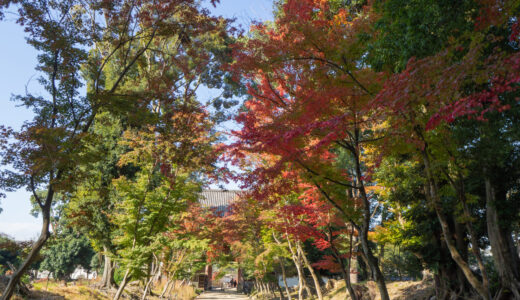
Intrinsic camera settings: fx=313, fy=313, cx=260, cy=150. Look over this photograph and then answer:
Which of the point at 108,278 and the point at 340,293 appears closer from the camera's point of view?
the point at 340,293

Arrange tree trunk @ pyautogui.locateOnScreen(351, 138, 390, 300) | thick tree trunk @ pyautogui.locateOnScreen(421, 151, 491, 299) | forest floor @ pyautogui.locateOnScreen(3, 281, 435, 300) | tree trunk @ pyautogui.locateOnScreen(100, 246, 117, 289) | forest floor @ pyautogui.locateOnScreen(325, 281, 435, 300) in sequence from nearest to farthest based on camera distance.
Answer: thick tree trunk @ pyautogui.locateOnScreen(421, 151, 491, 299)
tree trunk @ pyautogui.locateOnScreen(351, 138, 390, 300)
forest floor @ pyautogui.locateOnScreen(3, 281, 435, 300)
forest floor @ pyautogui.locateOnScreen(325, 281, 435, 300)
tree trunk @ pyautogui.locateOnScreen(100, 246, 117, 289)

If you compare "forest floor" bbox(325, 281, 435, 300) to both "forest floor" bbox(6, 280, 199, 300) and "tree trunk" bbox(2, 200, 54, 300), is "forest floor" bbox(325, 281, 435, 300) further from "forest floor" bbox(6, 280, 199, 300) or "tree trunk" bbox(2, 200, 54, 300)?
"tree trunk" bbox(2, 200, 54, 300)

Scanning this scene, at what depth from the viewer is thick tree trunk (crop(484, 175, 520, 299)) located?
6.20 m

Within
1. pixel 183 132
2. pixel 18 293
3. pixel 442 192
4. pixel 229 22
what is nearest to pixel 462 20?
pixel 442 192

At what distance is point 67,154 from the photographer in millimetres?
6082

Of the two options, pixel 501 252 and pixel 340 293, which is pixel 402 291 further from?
pixel 501 252

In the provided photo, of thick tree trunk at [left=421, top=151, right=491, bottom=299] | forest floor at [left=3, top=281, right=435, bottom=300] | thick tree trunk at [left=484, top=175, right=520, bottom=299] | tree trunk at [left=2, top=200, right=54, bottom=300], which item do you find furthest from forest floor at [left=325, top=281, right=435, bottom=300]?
tree trunk at [left=2, top=200, right=54, bottom=300]

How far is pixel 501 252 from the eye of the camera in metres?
6.38

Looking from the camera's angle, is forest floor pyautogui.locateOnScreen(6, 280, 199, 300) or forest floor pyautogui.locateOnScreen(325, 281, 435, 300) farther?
forest floor pyautogui.locateOnScreen(325, 281, 435, 300)

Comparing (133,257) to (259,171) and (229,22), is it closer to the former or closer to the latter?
(259,171)

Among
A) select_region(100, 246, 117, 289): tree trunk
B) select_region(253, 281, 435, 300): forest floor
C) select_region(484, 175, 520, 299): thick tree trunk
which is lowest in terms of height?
select_region(253, 281, 435, 300): forest floor

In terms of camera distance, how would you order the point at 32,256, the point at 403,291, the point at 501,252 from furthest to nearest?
the point at 403,291 < the point at 501,252 < the point at 32,256

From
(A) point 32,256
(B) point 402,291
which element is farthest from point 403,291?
(A) point 32,256

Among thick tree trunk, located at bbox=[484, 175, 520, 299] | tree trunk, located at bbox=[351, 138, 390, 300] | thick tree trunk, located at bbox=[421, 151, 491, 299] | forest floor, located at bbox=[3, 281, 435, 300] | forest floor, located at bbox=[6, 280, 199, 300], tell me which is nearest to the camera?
thick tree trunk, located at bbox=[421, 151, 491, 299]
